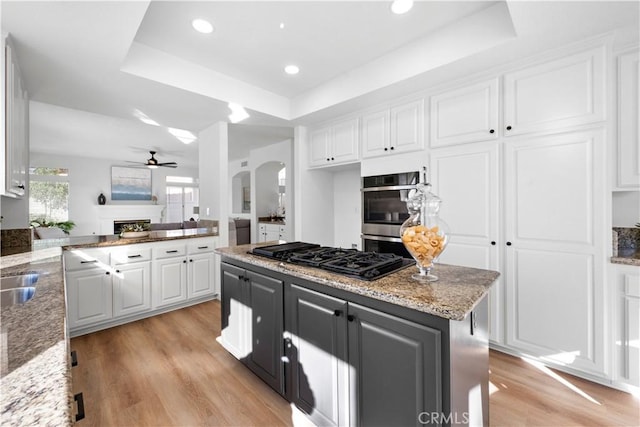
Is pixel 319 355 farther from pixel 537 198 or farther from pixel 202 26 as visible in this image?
pixel 202 26

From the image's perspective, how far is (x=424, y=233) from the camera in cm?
129

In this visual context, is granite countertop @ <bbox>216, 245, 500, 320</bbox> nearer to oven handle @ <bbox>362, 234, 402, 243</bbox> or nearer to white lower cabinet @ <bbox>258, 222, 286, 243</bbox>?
oven handle @ <bbox>362, 234, 402, 243</bbox>

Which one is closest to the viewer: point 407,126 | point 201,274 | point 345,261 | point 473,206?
point 345,261

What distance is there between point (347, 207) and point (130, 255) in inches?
A: 110

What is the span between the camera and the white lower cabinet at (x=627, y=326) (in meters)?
1.84

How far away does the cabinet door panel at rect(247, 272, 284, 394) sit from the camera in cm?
176

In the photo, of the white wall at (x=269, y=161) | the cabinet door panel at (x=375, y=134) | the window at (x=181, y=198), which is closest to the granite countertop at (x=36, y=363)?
the cabinet door panel at (x=375, y=134)

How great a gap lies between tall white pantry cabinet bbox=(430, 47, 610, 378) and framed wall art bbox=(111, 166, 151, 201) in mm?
8633

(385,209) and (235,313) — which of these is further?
(385,209)

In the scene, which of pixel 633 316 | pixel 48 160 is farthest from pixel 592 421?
pixel 48 160

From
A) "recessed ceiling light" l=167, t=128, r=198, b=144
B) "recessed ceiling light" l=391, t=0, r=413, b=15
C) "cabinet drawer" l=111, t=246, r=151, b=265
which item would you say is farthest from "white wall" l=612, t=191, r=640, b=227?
"recessed ceiling light" l=167, t=128, r=198, b=144

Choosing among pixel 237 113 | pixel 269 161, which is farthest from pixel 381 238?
pixel 269 161

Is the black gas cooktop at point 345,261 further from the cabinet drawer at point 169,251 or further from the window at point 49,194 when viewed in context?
the window at point 49,194

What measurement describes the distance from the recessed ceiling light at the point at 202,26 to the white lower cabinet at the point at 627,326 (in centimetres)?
337
